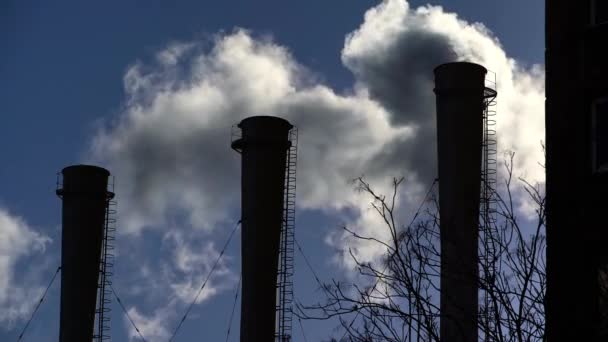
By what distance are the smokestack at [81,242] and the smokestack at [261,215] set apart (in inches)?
377

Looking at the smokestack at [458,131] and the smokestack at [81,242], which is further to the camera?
the smokestack at [81,242]

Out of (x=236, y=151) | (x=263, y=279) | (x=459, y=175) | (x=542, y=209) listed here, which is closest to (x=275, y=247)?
(x=263, y=279)

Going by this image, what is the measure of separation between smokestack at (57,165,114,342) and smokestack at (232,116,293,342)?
9.58 metres

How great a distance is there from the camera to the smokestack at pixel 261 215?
153 feet

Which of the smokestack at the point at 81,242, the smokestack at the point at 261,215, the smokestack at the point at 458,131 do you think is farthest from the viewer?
the smokestack at the point at 81,242

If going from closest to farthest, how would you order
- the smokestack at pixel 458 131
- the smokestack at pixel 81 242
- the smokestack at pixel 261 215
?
the smokestack at pixel 458 131 < the smokestack at pixel 261 215 < the smokestack at pixel 81 242
